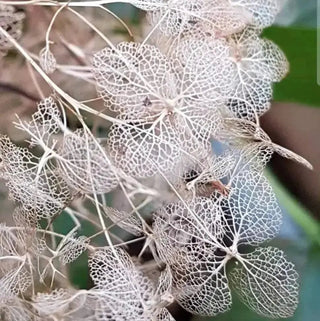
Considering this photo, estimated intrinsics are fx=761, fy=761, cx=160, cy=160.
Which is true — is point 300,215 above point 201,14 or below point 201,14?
below

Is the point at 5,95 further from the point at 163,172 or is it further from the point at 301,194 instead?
the point at 301,194

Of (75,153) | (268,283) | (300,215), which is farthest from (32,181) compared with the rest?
(300,215)

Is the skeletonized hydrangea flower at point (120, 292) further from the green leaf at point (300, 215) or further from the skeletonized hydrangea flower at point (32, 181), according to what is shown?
the green leaf at point (300, 215)

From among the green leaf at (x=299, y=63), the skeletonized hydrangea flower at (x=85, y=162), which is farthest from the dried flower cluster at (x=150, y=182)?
the green leaf at (x=299, y=63)

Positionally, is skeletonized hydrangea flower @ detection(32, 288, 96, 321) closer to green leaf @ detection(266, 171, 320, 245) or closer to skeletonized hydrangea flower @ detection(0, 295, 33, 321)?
skeletonized hydrangea flower @ detection(0, 295, 33, 321)

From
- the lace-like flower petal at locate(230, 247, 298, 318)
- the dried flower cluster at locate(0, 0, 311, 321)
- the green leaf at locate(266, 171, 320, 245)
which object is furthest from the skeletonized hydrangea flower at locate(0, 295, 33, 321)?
the green leaf at locate(266, 171, 320, 245)

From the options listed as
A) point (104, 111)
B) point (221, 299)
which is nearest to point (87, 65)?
point (104, 111)

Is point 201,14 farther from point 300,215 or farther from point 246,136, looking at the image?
point 300,215
